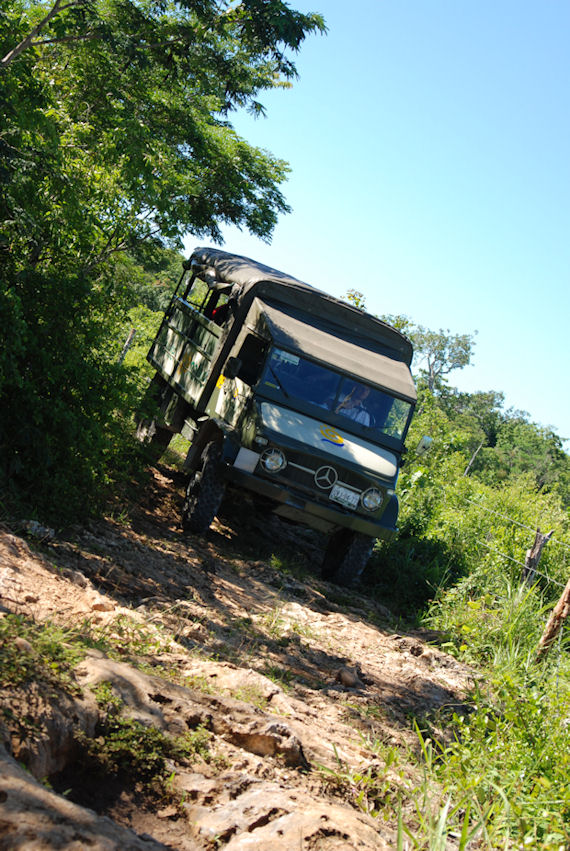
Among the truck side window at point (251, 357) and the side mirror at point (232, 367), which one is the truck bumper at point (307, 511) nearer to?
the side mirror at point (232, 367)

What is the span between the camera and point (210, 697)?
3850 mm

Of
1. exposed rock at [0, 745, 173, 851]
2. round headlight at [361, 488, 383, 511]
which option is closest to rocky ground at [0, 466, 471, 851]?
exposed rock at [0, 745, 173, 851]

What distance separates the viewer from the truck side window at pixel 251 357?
7.82m

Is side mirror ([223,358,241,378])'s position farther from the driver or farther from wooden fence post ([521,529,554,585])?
wooden fence post ([521,529,554,585])

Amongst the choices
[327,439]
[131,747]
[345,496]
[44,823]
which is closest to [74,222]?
[327,439]

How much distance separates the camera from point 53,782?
9.00 ft

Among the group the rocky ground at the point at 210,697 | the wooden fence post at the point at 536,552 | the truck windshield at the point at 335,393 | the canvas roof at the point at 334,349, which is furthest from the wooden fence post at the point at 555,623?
the canvas roof at the point at 334,349

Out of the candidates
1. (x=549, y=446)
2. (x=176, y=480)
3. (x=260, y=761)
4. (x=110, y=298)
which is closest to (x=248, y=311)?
(x=110, y=298)

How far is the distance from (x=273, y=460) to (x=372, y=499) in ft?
3.61

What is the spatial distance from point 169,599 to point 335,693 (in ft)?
4.40

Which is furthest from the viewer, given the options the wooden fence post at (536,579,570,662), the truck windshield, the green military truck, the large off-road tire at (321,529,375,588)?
the large off-road tire at (321,529,375,588)

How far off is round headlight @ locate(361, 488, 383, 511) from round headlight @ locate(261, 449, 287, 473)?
0.91m

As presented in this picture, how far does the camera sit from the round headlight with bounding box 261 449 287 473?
23.9 feet

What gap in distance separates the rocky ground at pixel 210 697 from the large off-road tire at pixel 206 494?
0.18 metres
